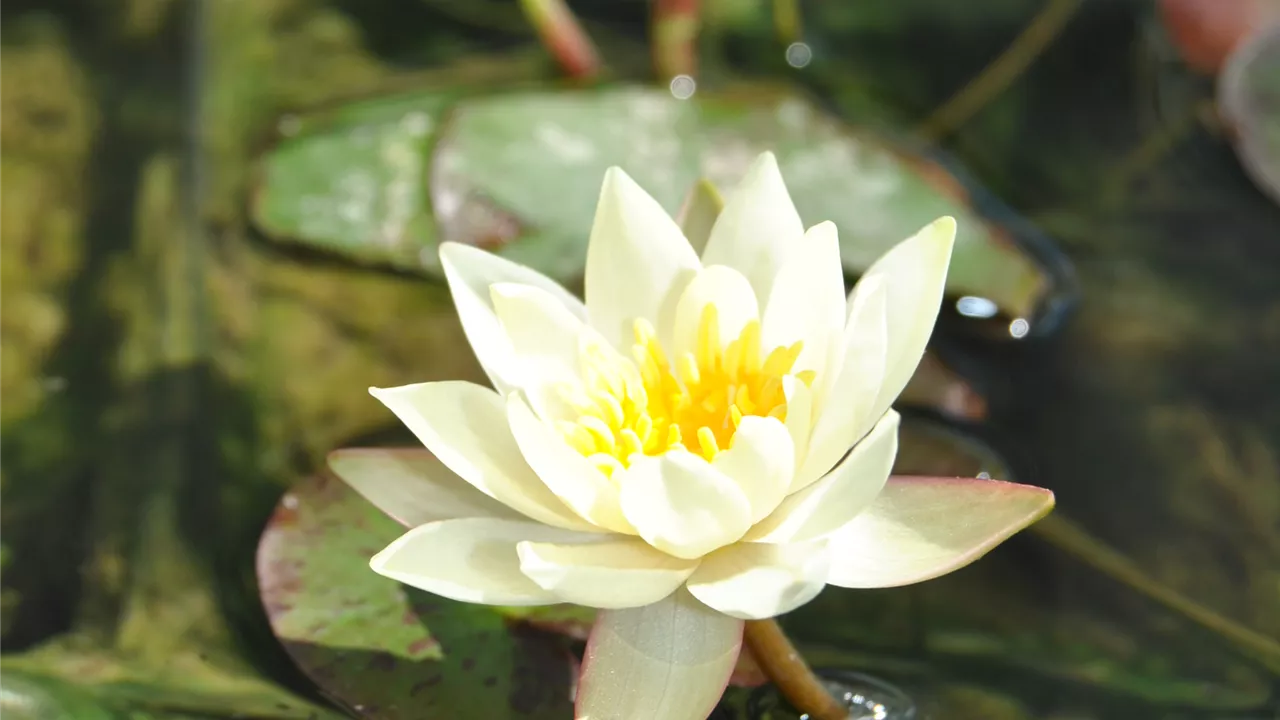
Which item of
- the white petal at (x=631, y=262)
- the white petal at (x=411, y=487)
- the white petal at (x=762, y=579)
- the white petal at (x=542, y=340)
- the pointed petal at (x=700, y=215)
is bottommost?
the white petal at (x=762, y=579)

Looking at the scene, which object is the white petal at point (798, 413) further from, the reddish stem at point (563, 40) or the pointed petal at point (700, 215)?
the reddish stem at point (563, 40)

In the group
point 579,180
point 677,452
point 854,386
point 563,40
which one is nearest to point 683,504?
point 677,452

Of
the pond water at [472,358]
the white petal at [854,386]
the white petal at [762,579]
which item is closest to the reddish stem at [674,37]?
the pond water at [472,358]

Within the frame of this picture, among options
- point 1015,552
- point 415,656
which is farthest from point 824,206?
point 415,656

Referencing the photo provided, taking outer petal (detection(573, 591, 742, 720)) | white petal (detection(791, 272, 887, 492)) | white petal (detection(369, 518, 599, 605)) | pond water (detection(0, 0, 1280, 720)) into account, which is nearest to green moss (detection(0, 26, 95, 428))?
pond water (detection(0, 0, 1280, 720))

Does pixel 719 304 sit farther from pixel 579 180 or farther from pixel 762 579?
pixel 579 180

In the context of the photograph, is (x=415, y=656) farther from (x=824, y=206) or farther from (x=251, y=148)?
(x=251, y=148)
